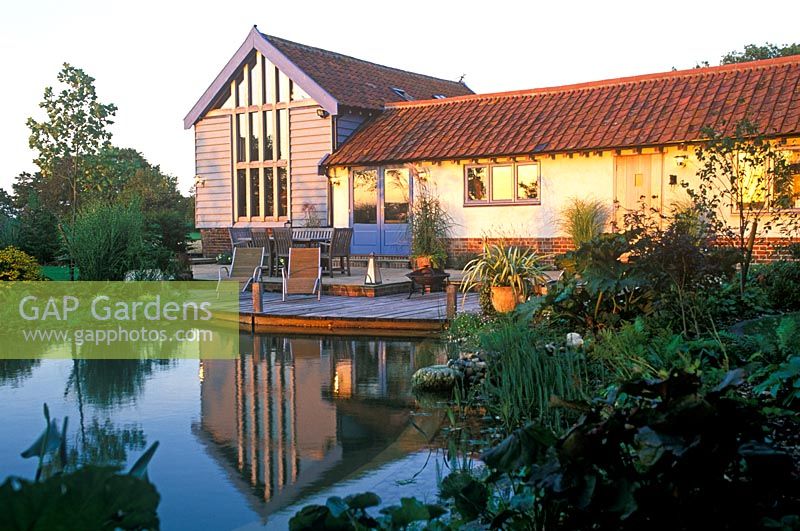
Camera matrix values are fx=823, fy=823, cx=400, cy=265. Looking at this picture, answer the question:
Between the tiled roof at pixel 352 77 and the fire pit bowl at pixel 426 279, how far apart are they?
308 inches

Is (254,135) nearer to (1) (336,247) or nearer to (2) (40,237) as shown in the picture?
(1) (336,247)

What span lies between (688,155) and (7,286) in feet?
38.3

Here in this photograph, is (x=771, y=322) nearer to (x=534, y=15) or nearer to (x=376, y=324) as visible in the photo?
(x=376, y=324)

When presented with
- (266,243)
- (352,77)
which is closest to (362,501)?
(266,243)

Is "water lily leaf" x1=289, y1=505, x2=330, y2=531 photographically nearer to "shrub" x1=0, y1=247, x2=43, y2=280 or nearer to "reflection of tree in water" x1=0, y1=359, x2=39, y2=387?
"reflection of tree in water" x1=0, y1=359, x2=39, y2=387

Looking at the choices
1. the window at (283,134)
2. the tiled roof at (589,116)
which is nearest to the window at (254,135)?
the window at (283,134)

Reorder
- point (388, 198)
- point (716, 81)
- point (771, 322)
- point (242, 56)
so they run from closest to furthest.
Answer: point (771, 322) → point (716, 81) → point (388, 198) → point (242, 56)

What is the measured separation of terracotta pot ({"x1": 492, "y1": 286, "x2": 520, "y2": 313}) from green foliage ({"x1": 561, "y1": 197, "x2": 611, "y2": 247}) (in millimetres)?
7763

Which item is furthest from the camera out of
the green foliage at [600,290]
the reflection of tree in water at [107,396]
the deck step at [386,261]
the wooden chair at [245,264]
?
the deck step at [386,261]

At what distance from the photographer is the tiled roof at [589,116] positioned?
15054mm

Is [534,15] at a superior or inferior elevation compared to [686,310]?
superior

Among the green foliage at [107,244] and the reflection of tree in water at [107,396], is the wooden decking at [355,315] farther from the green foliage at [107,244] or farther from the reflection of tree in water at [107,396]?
the reflection of tree in water at [107,396]

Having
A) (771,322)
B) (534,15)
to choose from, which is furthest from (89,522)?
(534,15)

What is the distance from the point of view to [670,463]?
2.10m
